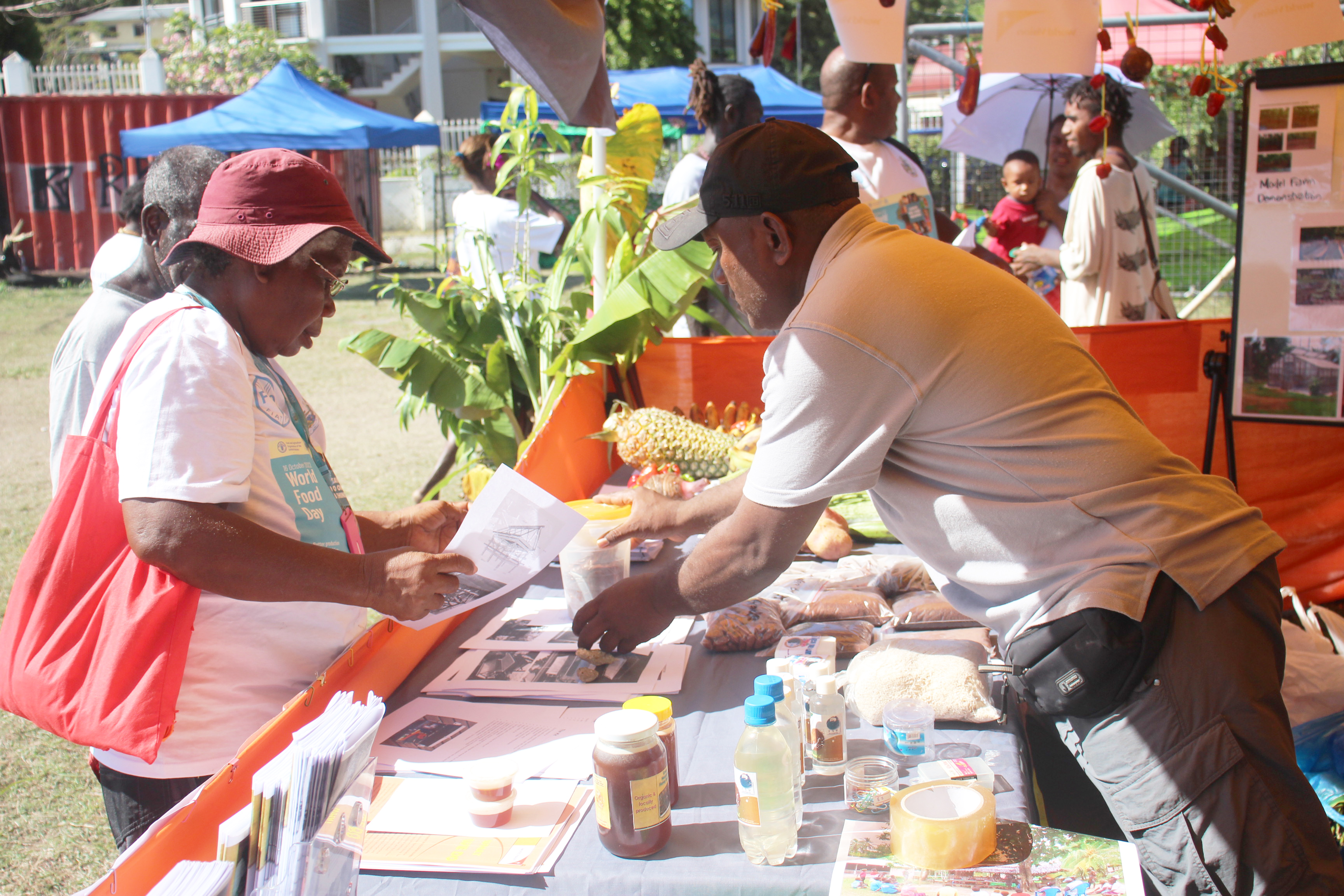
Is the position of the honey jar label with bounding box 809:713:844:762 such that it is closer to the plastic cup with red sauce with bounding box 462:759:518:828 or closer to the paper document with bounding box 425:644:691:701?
the paper document with bounding box 425:644:691:701

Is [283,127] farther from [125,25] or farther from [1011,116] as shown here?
[125,25]

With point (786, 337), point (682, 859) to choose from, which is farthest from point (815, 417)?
point (682, 859)

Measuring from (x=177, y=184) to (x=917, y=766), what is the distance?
1.84m

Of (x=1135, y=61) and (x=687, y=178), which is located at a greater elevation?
(x=1135, y=61)

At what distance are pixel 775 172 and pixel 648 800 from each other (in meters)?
1.12

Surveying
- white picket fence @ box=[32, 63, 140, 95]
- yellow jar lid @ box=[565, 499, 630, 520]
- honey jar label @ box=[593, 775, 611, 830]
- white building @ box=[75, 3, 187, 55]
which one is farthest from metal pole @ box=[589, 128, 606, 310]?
white building @ box=[75, 3, 187, 55]

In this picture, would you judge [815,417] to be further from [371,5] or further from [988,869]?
[371,5]

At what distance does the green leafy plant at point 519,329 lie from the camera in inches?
164

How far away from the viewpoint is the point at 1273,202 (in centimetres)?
375

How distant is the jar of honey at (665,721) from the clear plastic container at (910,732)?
1.39 ft

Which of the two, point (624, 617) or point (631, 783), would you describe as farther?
point (624, 617)

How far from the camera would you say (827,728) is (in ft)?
6.02

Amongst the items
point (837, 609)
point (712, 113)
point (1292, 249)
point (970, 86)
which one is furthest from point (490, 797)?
point (970, 86)

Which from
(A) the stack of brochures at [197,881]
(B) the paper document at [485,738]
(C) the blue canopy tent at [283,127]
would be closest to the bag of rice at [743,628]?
(B) the paper document at [485,738]
